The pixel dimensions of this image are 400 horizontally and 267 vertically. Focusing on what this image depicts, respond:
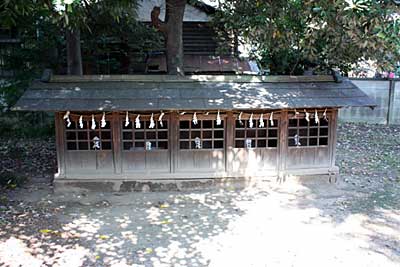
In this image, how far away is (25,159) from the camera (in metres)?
10.9

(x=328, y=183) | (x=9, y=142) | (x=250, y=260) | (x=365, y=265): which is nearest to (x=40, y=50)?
(x=9, y=142)

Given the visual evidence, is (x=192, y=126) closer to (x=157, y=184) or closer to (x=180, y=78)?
(x=180, y=78)

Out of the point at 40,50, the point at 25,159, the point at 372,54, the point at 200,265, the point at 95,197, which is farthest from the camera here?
the point at 40,50

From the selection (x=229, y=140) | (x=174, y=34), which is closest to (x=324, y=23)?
(x=229, y=140)

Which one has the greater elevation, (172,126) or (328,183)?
(172,126)

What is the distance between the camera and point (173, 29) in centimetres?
984

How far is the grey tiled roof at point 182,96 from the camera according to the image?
8031 millimetres

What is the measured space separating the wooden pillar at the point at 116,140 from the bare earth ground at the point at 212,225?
1.95 feet

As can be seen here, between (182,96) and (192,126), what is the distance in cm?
74

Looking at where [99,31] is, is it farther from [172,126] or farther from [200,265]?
[200,265]

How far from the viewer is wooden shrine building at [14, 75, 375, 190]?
832cm

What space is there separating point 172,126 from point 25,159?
4.49 metres

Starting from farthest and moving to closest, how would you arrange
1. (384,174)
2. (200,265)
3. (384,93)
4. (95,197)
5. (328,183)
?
(384,93)
(384,174)
(328,183)
(95,197)
(200,265)

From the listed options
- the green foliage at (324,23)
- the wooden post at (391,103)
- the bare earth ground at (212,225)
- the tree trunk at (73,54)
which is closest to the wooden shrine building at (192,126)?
the bare earth ground at (212,225)
